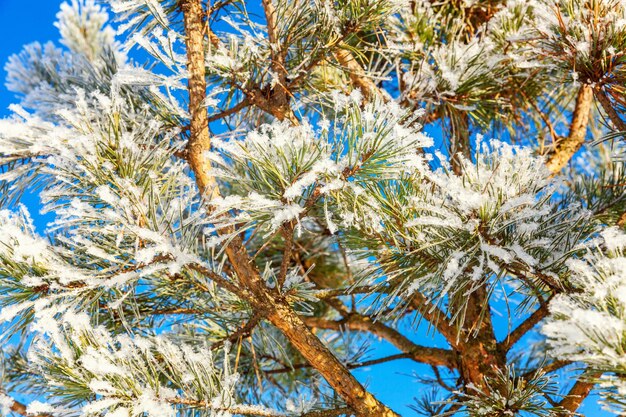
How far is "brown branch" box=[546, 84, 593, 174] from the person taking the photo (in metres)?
1.31

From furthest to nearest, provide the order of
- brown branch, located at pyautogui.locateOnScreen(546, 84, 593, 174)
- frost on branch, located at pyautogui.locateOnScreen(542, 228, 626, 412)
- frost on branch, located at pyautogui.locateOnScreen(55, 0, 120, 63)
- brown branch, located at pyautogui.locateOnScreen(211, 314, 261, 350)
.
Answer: frost on branch, located at pyautogui.locateOnScreen(55, 0, 120, 63) < brown branch, located at pyautogui.locateOnScreen(546, 84, 593, 174) < brown branch, located at pyautogui.locateOnScreen(211, 314, 261, 350) < frost on branch, located at pyautogui.locateOnScreen(542, 228, 626, 412)

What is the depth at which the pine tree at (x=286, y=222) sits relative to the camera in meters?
0.71

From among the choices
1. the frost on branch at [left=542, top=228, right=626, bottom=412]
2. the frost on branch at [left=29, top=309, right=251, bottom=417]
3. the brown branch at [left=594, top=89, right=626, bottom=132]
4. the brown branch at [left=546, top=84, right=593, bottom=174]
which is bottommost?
the frost on branch at [left=29, top=309, right=251, bottom=417]

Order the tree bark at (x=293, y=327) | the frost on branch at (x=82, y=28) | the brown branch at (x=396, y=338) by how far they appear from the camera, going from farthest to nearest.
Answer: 1. the frost on branch at (x=82, y=28)
2. the brown branch at (x=396, y=338)
3. the tree bark at (x=293, y=327)

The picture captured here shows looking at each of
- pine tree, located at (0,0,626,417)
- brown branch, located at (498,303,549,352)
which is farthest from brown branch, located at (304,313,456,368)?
brown branch, located at (498,303,549,352)

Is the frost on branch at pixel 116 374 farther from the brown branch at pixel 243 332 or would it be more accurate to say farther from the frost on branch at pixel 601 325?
the frost on branch at pixel 601 325

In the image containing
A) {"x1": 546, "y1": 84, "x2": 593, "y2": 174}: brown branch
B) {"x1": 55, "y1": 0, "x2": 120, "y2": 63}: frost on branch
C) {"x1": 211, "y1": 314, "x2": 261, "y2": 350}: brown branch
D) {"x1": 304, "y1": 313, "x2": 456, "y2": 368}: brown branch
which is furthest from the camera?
{"x1": 55, "y1": 0, "x2": 120, "y2": 63}: frost on branch

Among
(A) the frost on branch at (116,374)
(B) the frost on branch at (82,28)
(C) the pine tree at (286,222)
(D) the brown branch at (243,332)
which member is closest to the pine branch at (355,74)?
(C) the pine tree at (286,222)

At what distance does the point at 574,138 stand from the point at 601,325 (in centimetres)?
86

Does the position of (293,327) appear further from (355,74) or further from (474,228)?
(355,74)

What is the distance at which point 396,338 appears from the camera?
1.19 meters

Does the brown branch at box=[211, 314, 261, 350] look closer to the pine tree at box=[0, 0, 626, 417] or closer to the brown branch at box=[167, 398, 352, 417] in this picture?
the pine tree at box=[0, 0, 626, 417]

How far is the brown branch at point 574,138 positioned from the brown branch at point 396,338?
17.9 inches

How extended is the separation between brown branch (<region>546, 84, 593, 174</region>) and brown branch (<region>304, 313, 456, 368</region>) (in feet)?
1.49
